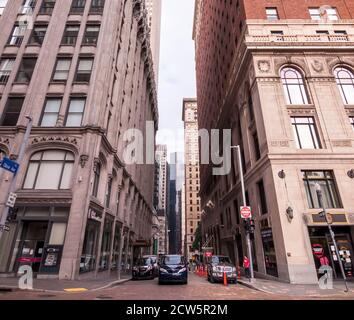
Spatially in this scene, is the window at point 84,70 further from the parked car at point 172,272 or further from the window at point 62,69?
the parked car at point 172,272

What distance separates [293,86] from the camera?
2298 cm

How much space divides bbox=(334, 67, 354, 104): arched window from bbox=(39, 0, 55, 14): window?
3256 centimetres

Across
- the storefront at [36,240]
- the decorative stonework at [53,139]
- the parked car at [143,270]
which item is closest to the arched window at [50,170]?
the decorative stonework at [53,139]

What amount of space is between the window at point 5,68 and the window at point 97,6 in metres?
10.9

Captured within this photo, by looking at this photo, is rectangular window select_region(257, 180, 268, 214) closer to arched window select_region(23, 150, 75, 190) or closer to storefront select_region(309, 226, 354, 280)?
storefront select_region(309, 226, 354, 280)

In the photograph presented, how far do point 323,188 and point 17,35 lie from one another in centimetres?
3514

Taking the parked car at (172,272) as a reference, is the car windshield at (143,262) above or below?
above

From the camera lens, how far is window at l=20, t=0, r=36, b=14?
1081 inches

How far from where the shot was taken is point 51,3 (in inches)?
1102

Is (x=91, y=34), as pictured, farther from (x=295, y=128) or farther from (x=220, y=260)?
(x=220, y=260)

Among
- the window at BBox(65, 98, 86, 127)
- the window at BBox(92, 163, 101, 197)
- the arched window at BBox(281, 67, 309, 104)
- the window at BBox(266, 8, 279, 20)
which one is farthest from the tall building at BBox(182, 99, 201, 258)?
the window at BBox(65, 98, 86, 127)

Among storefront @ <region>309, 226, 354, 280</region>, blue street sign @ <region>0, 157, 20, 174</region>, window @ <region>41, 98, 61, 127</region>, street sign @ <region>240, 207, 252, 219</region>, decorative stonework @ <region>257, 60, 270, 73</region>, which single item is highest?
decorative stonework @ <region>257, 60, 270, 73</region>

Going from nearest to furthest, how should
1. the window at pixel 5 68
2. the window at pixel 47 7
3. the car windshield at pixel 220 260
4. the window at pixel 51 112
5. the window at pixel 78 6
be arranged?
1. the car windshield at pixel 220 260
2. the window at pixel 51 112
3. the window at pixel 5 68
4. the window at pixel 47 7
5. the window at pixel 78 6

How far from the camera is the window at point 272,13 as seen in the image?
27.0 meters
